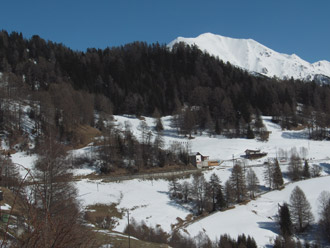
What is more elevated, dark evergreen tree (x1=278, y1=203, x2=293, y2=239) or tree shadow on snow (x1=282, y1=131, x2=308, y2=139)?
tree shadow on snow (x1=282, y1=131, x2=308, y2=139)

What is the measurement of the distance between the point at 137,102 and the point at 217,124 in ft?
101

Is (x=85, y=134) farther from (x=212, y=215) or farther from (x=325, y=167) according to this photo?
Answer: (x=325, y=167)

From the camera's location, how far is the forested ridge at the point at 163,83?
85562 mm

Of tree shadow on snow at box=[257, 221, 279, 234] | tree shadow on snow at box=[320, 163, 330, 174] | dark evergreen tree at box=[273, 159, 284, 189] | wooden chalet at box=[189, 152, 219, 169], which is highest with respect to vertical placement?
wooden chalet at box=[189, 152, 219, 169]

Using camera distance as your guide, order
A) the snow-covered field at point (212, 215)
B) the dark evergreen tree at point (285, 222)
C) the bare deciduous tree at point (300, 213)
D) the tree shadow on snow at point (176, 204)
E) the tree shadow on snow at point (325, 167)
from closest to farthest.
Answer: the dark evergreen tree at point (285, 222), the snow-covered field at point (212, 215), the bare deciduous tree at point (300, 213), the tree shadow on snow at point (176, 204), the tree shadow on snow at point (325, 167)

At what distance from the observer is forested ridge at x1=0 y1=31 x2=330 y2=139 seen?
8556 centimetres

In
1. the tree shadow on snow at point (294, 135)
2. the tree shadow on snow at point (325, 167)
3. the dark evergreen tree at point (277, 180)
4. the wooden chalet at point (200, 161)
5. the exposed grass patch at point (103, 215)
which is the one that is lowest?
the exposed grass patch at point (103, 215)

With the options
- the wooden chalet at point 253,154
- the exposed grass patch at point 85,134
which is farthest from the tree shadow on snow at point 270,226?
the exposed grass patch at point 85,134

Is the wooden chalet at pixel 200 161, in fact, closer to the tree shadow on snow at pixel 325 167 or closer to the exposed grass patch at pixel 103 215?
the tree shadow on snow at pixel 325 167

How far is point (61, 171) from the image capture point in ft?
35.6

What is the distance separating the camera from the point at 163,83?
117 m

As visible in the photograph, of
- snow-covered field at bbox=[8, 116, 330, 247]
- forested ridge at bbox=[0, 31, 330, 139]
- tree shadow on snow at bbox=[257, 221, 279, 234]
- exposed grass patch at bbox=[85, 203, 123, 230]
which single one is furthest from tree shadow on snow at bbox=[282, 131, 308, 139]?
exposed grass patch at bbox=[85, 203, 123, 230]

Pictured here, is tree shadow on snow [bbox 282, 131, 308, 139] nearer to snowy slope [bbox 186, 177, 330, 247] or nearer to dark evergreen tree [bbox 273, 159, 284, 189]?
snowy slope [bbox 186, 177, 330, 247]

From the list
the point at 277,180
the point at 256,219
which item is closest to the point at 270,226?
the point at 256,219
